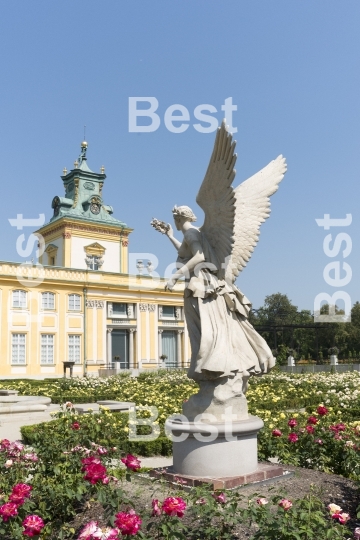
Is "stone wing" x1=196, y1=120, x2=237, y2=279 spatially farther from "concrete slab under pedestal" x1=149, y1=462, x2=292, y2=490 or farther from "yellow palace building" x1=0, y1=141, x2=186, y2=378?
"yellow palace building" x1=0, y1=141, x2=186, y2=378

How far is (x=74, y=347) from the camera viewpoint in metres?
29.7

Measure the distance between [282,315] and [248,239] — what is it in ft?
182

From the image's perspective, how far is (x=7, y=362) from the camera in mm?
27188

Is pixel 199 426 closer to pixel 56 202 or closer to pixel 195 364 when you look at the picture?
pixel 195 364

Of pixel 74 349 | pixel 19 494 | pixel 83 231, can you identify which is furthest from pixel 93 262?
pixel 19 494

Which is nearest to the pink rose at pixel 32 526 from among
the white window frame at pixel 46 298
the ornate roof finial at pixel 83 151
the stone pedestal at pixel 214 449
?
the stone pedestal at pixel 214 449

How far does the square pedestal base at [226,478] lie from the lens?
4.30 m

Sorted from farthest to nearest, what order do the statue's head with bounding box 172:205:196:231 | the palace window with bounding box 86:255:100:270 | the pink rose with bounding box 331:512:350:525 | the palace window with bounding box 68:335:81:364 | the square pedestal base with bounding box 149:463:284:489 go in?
1. the palace window with bounding box 86:255:100:270
2. the palace window with bounding box 68:335:81:364
3. the statue's head with bounding box 172:205:196:231
4. the square pedestal base with bounding box 149:463:284:489
5. the pink rose with bounding box 331:512:350:525

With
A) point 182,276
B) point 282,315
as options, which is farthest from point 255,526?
point 282,315

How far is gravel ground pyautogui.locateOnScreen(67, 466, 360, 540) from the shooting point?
3.84 m

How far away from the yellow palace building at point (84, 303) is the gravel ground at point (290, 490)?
79.7 ft

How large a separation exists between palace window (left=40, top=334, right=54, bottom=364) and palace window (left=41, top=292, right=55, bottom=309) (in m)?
1.63

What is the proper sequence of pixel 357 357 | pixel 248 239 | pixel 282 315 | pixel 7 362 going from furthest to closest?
pixel 282 315, pixel 357 357, pixel 7 362, pixel 248 239

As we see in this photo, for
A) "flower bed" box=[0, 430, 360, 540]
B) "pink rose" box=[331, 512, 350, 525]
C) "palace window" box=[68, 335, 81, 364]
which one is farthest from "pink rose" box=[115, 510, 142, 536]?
"palace window" box=[68, 335, 81, 364]
